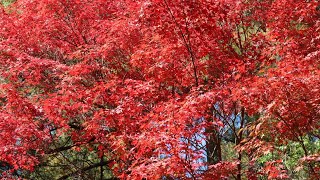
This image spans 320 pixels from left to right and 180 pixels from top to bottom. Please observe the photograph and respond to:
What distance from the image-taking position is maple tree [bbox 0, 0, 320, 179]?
6.12 meters

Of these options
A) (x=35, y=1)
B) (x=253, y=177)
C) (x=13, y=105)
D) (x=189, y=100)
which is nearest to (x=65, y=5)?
(x=35, y=1)

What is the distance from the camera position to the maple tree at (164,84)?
6.12 metres

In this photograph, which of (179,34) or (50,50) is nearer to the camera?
(179,34)

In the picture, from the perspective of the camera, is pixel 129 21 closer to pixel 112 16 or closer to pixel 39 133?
pixel 112 16

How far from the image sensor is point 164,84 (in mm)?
8844

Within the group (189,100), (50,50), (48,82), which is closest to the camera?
(189,100)

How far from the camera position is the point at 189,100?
252 inches

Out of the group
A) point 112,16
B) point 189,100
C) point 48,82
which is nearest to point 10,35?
point 48,82

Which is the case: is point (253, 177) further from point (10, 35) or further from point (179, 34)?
point (10, 35)

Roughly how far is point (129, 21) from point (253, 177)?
433cm

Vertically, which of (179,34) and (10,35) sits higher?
(10,35)

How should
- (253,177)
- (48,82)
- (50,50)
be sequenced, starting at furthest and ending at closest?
Result: (50,50) < (48,82) < (253,177)

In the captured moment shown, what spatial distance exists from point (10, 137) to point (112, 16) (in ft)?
14.6

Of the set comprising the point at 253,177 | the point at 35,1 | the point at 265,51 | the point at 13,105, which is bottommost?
the point at 253,177
